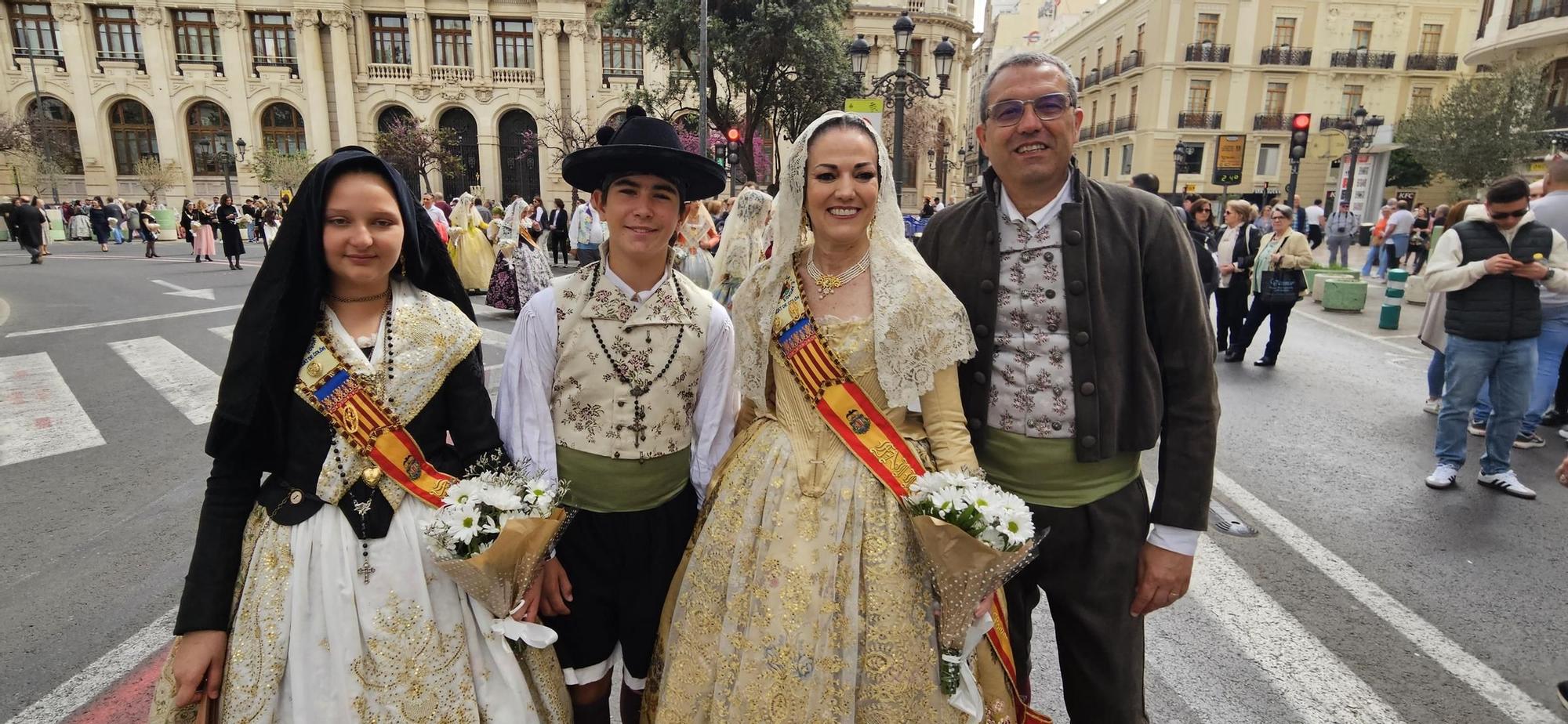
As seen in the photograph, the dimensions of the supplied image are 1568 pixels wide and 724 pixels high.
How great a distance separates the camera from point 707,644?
6.65ft

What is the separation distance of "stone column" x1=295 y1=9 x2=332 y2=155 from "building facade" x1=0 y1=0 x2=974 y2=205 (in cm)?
7

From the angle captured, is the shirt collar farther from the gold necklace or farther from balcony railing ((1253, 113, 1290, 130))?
balcony railing ((1253, 113, 1290, 130))

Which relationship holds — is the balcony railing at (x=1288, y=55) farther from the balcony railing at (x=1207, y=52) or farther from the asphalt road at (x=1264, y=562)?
the asphalt road at (x=1264, y=562)

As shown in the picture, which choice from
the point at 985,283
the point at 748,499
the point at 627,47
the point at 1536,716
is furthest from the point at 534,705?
the point at 627,47

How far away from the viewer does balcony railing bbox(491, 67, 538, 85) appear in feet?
131

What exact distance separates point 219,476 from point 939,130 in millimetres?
43567

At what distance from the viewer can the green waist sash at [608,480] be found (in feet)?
7.07

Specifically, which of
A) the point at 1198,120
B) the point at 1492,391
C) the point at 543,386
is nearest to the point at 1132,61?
the point at 1198,120

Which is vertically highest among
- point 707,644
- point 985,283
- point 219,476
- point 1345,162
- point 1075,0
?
point 1075,0

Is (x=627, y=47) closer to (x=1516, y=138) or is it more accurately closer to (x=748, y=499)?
(x=1516, y=138)

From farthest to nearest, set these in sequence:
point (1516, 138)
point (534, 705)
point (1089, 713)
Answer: point (1516, 138), point (1089, 713), point (534, 705)

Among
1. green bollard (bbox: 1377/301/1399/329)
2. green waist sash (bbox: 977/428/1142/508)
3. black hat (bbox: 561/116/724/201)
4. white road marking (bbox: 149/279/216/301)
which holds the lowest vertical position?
white road marking (bbox: 149/279/216/301)

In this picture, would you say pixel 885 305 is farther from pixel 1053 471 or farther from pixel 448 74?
pixel 448 74

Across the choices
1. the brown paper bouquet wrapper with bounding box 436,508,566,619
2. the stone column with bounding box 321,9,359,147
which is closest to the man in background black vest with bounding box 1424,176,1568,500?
the brown paper bouquet wrapper with bounding box 436,508,566,619
